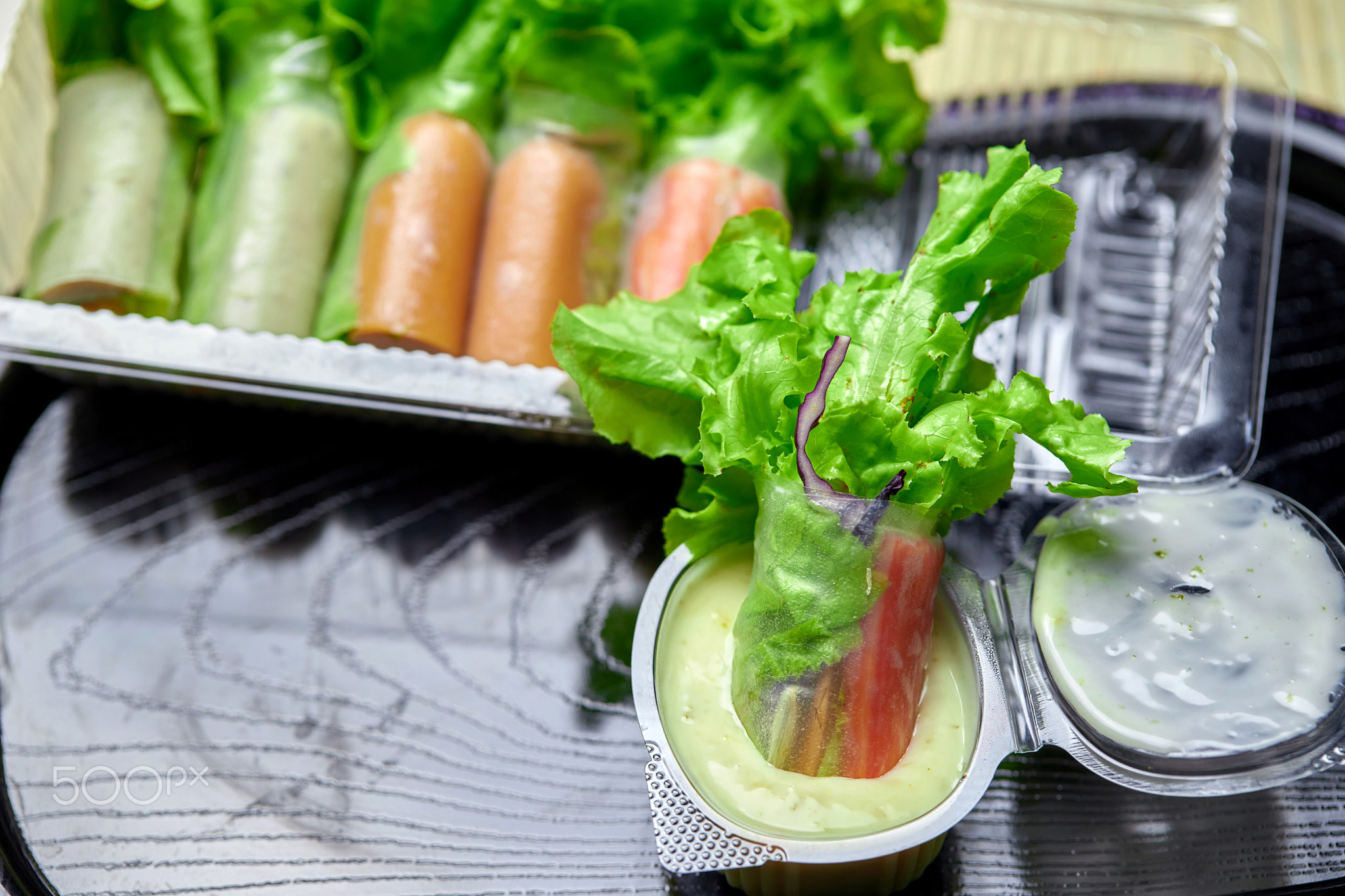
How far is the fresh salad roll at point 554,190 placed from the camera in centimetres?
165

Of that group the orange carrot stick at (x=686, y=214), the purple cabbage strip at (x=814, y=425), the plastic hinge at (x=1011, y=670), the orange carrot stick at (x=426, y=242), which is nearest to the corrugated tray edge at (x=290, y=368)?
the orange carrot stick at (x=426, y=242)

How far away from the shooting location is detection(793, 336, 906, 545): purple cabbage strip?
109cm

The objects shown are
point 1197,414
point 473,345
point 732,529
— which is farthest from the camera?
point 473,345

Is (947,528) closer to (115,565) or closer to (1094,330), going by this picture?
(1094,330)

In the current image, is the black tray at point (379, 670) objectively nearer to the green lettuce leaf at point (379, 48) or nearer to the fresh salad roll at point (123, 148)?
the fresh salad roll at point (123, 148)

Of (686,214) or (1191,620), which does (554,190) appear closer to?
(686,214)

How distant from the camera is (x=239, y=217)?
1.69 m

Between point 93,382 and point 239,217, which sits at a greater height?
point 239,217

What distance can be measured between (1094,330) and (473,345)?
1121 millimetres

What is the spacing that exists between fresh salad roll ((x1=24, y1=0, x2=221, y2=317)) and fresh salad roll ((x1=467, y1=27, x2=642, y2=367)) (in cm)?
54

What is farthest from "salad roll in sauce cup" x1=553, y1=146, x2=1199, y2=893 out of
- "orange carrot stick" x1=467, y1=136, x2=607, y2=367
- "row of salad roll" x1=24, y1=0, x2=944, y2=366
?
"row of salad roll" x1=24, y1=0, x2=944, y2=366

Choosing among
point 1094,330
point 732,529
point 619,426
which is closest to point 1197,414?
point 1094,330

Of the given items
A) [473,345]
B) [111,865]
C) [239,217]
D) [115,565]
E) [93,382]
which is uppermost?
[239,217]

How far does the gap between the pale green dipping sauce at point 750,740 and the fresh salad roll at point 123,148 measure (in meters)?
1.10
